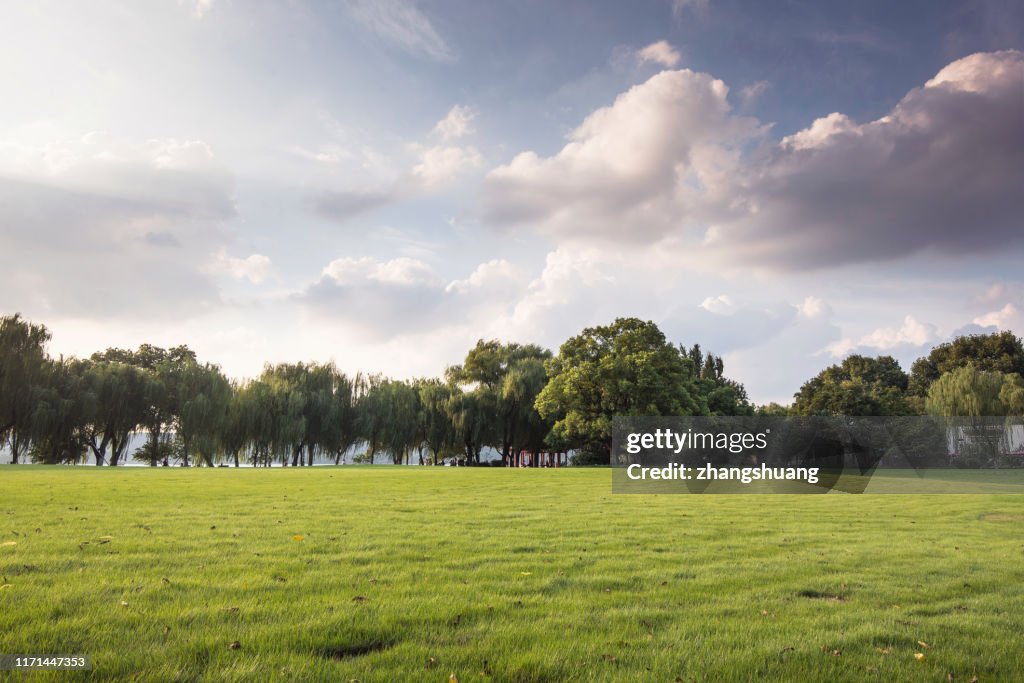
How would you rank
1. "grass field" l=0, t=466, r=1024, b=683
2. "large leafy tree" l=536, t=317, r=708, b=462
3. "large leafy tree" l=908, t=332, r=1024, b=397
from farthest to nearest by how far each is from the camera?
"large leafy tree" l=908, t=332, r=1024, b=397 → "large leafy tree" l=536, t=317, r=708, b=462 → "grass field" l=0, t=466, r=1024, b=683

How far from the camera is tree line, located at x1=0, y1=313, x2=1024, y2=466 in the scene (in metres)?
37.8

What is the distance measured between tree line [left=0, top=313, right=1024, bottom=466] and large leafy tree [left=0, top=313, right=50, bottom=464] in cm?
8

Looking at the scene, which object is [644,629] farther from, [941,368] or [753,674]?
[941,368]

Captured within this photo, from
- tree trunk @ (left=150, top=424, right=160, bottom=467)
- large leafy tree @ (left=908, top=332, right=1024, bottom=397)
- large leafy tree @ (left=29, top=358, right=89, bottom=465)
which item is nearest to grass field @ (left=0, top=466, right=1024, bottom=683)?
large leafy tree @ (left=29, top=358, right=89, bottom=465)

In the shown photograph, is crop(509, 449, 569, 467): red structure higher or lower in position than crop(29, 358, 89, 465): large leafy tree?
lower

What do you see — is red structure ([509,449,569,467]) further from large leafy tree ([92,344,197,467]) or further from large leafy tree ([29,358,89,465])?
large leafy tree ([29,358,89,465])

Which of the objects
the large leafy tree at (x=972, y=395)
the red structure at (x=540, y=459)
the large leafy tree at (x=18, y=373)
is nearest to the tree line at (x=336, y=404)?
the large leafy tree at (x=18, y=373)

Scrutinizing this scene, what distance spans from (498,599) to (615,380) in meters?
32.6

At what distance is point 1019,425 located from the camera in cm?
4334

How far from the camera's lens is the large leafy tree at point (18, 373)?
3719 centimetres

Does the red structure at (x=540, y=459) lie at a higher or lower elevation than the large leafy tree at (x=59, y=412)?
lower

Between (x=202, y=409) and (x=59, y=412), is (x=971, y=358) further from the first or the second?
(x=59, y=412)

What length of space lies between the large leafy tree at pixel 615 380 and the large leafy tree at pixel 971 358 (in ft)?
147

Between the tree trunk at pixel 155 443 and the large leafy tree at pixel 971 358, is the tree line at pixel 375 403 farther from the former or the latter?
the large leafy tree at pixel 971 358
